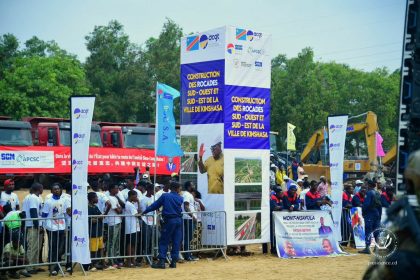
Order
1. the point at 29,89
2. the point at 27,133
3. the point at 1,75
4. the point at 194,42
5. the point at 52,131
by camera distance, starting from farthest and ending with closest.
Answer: the point at 1,75 → the point at 29,89 → the point at 52,131 → the point at 27,133 → the point at 194,42

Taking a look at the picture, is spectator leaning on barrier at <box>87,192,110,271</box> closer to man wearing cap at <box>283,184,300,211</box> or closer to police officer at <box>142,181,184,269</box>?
police officer at <box>142,181,184,269</box>

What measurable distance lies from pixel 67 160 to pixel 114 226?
16908 mm

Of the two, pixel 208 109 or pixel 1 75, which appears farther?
pixel 1 75

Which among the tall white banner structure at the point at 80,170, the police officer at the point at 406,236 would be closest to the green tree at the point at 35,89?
the tall white banner structure at the point at 80,170

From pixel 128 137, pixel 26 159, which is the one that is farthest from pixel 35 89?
pixel 26 159

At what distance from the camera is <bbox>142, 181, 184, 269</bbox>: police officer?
48.2ft

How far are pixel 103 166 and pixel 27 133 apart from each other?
3.76 metres

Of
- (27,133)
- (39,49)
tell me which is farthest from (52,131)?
(39,49)

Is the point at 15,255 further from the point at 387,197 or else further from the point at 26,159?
the point at 26,159

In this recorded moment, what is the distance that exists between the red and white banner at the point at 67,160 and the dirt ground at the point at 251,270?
550 inches

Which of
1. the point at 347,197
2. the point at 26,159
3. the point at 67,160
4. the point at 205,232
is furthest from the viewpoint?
the point at 67,160

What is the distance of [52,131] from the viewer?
3372cm

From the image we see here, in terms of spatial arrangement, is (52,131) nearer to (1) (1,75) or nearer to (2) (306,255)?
(2) (306,255)

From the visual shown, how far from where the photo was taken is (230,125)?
16.6m
